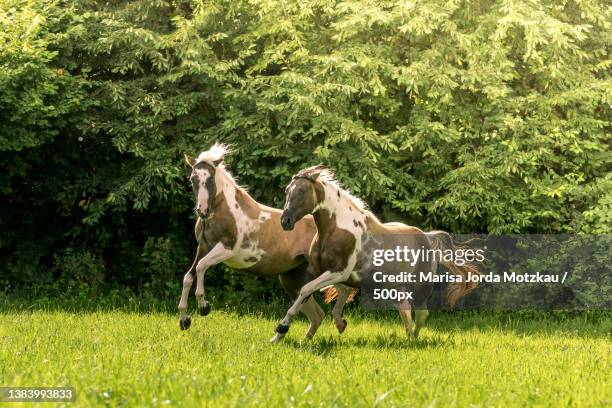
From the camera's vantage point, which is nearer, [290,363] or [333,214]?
[290,363]

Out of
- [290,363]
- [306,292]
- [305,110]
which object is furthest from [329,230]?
[305,110]

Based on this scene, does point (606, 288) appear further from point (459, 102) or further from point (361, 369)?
point (361, 369)

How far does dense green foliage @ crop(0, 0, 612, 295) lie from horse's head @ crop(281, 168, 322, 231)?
13.0 ft

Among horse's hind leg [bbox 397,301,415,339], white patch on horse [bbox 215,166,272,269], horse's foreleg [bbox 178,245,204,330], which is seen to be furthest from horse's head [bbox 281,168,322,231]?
horse's hind leg [bbox 397,301,415,339]

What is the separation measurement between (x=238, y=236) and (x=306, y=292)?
1.50 metres

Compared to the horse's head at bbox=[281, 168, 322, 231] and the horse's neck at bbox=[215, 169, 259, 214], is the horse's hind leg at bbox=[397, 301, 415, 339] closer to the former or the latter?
the horse's head at bbox=[281, 168, 322, 231]

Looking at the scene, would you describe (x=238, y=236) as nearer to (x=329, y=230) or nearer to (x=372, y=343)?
(x=329, y=230)

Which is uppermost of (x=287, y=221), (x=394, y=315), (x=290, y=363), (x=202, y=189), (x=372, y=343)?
(x=202, y=189)

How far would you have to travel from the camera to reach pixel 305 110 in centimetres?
1398

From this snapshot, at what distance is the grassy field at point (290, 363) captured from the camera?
6633 mm

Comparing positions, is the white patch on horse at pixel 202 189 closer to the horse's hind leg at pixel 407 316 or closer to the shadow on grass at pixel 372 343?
the shadow on grass at pixel 372 343

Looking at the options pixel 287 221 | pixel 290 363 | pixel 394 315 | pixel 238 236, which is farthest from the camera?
pixel 394 315

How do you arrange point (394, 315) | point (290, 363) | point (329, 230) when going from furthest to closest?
1. point (394, 315)
2. point (329, 230)
3. point (290, 363)

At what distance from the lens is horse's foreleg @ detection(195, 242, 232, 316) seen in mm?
10359
